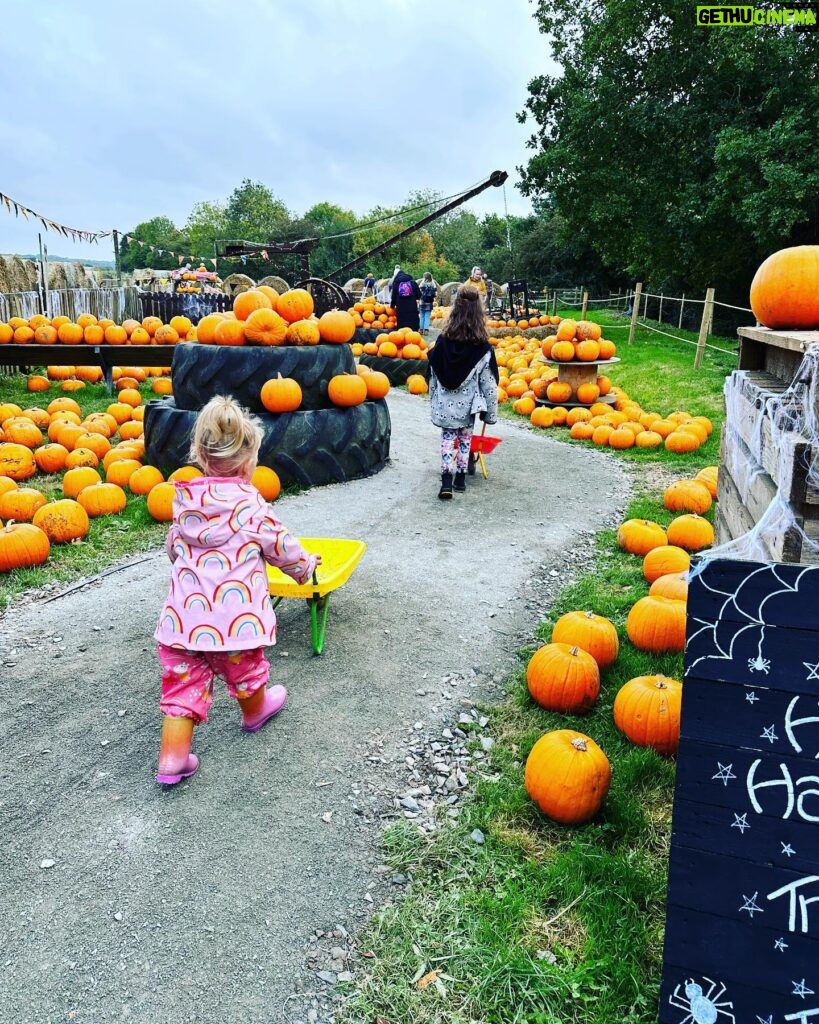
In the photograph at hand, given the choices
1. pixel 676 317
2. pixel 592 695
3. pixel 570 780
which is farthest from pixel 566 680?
pixel 676 317

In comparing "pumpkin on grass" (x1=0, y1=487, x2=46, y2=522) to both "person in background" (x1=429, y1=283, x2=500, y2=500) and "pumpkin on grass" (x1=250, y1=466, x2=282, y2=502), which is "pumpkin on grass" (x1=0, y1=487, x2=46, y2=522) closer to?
"pumpkin on grass" (x1=250, y1=466, x2=282, y2=502)

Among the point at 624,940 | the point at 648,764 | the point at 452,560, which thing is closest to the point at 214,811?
the point at 624,940

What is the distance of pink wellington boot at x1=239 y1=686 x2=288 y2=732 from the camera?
10.6 ft

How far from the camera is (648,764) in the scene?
2.96m

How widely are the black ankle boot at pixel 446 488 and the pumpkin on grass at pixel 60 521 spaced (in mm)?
3224

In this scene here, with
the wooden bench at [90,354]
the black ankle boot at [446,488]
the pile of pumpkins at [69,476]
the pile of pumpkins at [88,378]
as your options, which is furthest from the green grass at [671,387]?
the pile of pumpkins at [88,378]

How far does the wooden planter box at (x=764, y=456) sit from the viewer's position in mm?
1938

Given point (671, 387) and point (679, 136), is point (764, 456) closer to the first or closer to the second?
point (671, 387)

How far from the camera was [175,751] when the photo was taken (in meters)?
2.91

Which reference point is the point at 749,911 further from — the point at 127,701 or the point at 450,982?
the point at 127,701

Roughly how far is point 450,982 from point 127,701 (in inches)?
84.7

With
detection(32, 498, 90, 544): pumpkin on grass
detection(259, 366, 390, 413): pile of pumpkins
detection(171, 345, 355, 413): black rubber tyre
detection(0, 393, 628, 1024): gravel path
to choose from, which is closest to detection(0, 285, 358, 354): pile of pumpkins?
detection(171, 345, 355, 413): black rubber tyre

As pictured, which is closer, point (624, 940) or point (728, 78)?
point (624, 940)

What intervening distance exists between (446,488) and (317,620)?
3267mm
